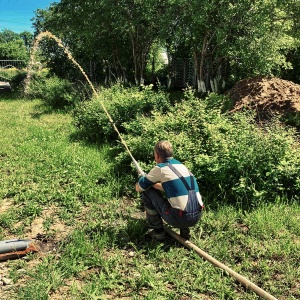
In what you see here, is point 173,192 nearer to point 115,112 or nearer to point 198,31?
point 115,112

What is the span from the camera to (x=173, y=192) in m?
3.45

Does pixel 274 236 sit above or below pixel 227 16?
below

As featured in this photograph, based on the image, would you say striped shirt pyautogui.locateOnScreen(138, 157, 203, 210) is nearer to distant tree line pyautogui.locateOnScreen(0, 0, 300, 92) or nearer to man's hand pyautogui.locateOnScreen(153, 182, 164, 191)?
man's hand pyautogui.locateOnScreen(153, 182, 164, 191)

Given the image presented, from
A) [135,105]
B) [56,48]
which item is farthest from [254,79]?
[56,48]

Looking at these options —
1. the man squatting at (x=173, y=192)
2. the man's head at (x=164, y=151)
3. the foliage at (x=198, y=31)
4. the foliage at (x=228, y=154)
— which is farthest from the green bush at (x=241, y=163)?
the foliage at (x=198, y=31)

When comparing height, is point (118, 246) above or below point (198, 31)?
below

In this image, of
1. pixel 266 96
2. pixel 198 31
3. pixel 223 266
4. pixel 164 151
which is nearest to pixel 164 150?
pixel 164 151

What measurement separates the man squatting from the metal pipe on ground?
111 mm

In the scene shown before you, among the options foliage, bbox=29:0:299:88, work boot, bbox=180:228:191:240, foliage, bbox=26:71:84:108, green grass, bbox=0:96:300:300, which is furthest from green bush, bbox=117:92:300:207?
foliage, bbox=26:71:84:108

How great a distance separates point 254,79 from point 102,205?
219 inches

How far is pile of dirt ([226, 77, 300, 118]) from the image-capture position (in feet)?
23.0

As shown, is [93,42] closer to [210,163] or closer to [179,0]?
[179,0]

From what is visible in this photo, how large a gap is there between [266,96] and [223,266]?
17.0 ft

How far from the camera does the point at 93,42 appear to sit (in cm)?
1598
